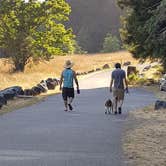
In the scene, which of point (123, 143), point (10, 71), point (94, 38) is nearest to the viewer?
point (123, 143)

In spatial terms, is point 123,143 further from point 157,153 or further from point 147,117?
point 147,117

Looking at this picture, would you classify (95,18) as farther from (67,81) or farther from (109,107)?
(109,107)

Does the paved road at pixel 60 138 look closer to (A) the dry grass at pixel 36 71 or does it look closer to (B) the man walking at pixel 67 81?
(B) the man walking at pixel 67 81

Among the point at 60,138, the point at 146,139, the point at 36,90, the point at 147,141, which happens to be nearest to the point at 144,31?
the point at 36,90

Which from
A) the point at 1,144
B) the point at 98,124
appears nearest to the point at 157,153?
the point at 1,144

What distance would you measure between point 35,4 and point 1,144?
154ft

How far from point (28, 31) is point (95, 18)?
113 m

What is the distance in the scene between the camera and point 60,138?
43.4 ft

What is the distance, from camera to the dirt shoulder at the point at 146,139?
10.7 m

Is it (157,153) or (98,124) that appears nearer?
(157,153)

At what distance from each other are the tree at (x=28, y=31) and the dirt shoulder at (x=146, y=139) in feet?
126

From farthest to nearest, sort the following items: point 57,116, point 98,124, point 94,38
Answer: point 94,38
point 57,116
point 98,124

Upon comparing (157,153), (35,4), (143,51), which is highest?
(35,4)

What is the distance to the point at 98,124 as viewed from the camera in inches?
648
